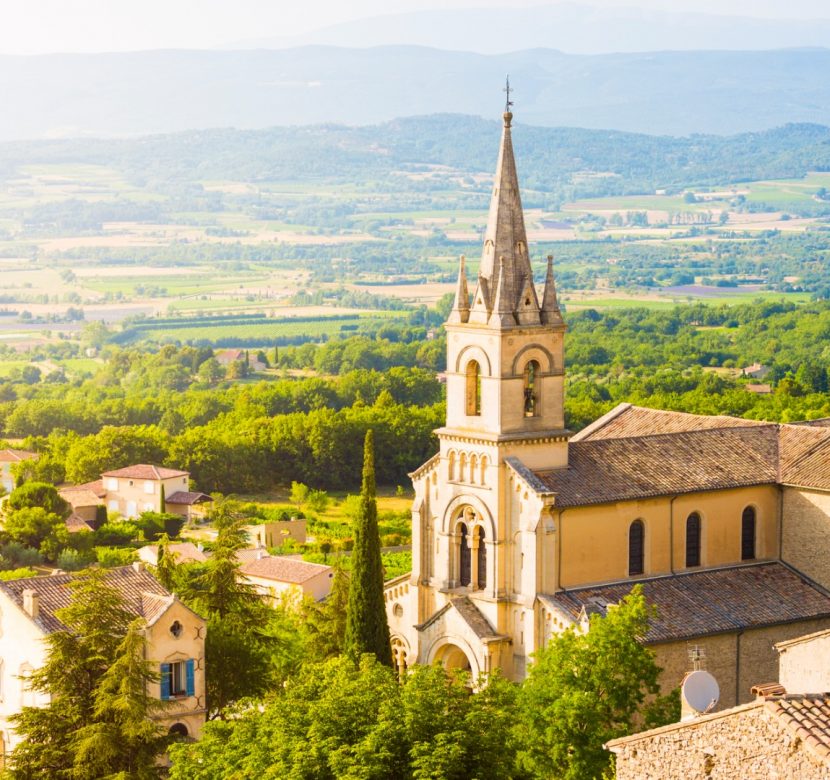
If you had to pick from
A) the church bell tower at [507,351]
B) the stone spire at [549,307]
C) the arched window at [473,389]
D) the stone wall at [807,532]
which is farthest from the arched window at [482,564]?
the stone wall at [807,532]

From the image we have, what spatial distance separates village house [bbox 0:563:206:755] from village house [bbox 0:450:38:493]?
5707 cm

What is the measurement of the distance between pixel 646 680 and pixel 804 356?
14558 centimetres

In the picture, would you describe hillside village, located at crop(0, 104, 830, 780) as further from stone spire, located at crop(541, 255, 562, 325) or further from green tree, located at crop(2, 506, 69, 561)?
green tree, located at crop(2, 506, 69, 561)

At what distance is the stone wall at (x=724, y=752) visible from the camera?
2272 cm

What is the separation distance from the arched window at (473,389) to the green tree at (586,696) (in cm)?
811

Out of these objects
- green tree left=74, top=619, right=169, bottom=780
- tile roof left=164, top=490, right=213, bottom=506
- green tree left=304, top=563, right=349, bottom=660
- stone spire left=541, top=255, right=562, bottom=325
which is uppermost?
stone spire left=541, top=255, right=562, bottom=325

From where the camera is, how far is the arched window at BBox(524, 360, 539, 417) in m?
45.8

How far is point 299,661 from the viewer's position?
47156mm

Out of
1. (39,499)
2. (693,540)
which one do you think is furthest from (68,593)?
(39,499)

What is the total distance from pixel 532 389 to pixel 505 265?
9.97 feet

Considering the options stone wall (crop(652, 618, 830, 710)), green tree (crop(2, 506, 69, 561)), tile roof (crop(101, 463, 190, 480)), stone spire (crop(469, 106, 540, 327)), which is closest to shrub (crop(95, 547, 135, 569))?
green tree (crop(2, 506, 69, 561))

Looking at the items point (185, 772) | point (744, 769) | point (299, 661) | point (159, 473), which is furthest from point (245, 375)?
point (744, 769)

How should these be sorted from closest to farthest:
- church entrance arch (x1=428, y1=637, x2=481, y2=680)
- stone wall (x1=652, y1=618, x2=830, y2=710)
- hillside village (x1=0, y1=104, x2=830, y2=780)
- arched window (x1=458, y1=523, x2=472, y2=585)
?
hillside village (x1=0, y1=104, x2=830, y2=780)
stone wall (x1=652, y1=618, x2=830, y2=710)
church entrance arch (x1=428, y1=637, x2=481, y2=680)
arched window (x1=458, y1=523, x2=472, y2=585)

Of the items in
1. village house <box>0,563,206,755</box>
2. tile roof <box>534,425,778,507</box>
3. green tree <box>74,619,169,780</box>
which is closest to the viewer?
green tree <box>74,619,169,780</box>
